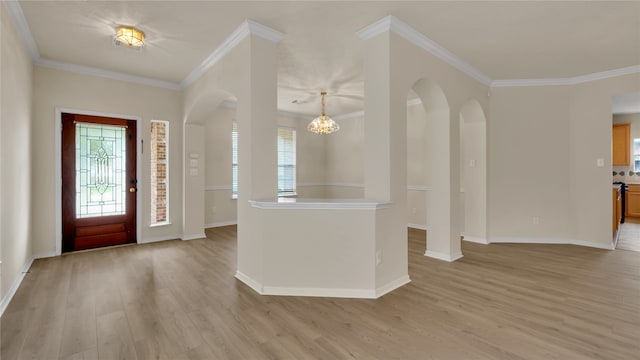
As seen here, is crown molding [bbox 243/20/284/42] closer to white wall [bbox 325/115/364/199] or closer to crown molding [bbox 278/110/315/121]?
crown molding [bbox 278/110/315/121]

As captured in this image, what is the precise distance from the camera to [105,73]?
4.74 meters

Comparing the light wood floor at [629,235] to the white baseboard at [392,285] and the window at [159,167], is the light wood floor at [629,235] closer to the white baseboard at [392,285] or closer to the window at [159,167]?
the white baseboard at [392,285]

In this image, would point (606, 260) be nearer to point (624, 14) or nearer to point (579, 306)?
point (579, 306)

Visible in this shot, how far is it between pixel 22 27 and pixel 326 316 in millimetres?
4400

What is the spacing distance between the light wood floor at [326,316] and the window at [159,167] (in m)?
1.65

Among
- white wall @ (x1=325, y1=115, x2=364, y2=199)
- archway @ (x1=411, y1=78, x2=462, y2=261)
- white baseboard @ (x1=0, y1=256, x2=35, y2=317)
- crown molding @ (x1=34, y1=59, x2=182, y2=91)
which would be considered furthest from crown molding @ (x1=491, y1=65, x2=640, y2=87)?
white baseboard @ (x1=0, y1=256, x2=35, y2=317)

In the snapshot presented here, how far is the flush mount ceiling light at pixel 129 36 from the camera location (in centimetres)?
331

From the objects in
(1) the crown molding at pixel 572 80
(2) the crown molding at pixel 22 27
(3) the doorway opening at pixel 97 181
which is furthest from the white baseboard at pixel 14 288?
(1) the crown molding at pixel 572 80

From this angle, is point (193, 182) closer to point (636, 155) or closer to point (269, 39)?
point (269, 39)

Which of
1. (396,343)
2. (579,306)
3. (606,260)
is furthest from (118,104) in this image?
(606,260)

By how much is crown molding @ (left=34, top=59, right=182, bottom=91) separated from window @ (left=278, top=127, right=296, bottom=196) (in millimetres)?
3093

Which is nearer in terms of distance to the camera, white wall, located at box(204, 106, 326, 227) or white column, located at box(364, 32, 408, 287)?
white column, located at box(364, 32, 408, 287)

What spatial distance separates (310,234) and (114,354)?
1.74 metres

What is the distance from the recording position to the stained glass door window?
4.63 meters
